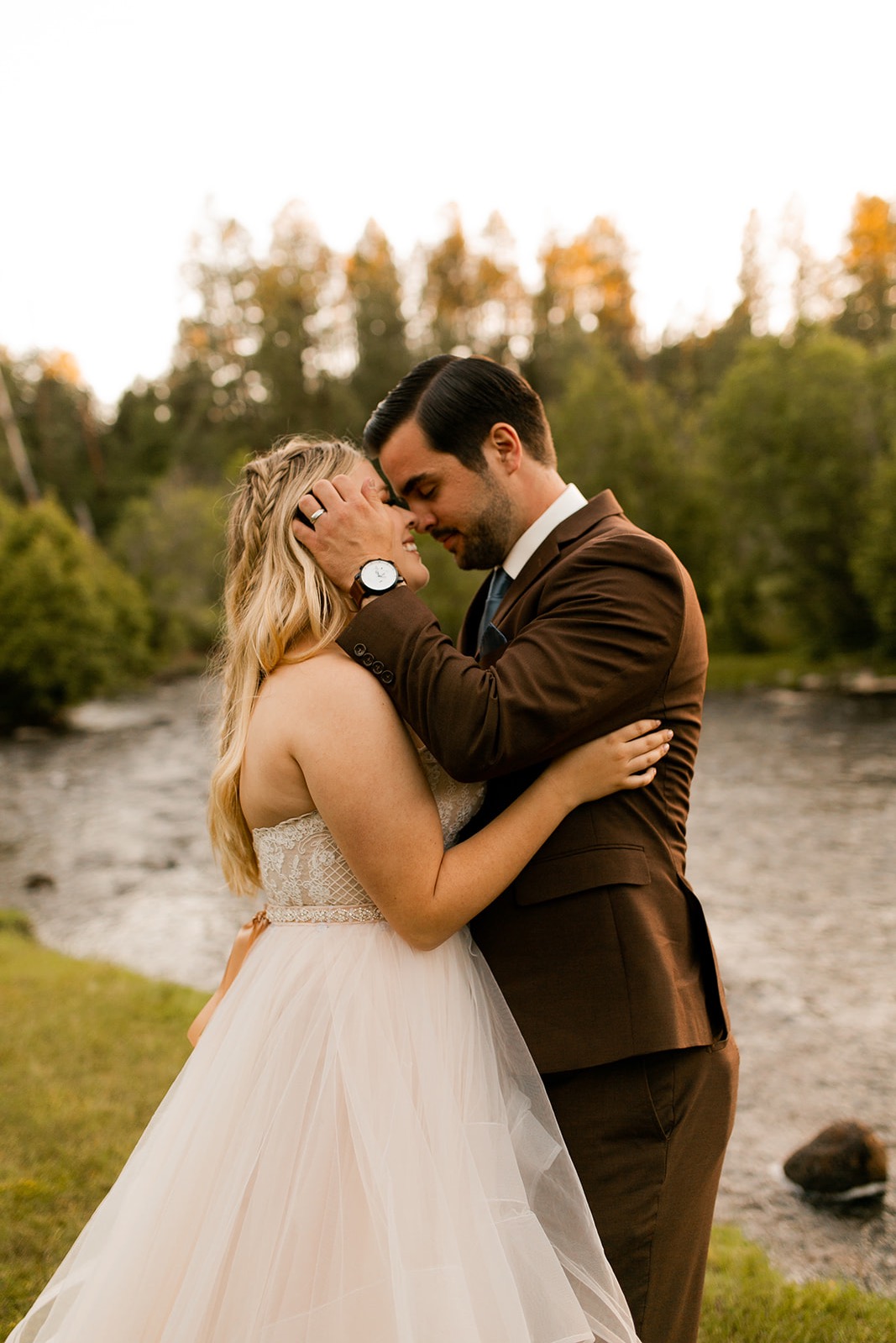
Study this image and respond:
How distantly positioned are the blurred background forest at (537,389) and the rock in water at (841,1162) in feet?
52.3

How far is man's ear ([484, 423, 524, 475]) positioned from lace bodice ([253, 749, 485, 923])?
36.4 inches

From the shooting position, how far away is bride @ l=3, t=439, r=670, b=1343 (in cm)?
215

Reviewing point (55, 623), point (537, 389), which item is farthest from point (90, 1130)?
point (537, 389)

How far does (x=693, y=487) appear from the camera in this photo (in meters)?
33.2

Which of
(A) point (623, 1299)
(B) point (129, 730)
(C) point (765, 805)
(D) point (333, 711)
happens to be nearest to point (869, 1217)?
(A) point (623, 1299)

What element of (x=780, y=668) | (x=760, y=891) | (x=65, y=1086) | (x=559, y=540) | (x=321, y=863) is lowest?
(x=780, y=668)

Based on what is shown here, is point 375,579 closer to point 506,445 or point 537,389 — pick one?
point 506,445

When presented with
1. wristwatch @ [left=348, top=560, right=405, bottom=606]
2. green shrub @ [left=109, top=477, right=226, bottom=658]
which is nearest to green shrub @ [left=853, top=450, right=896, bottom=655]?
green shrub @ [left=109, top=477, right=226, bottom=658]

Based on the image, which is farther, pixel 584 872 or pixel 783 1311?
pixel 783 1311

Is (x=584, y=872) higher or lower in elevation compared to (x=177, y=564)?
higher

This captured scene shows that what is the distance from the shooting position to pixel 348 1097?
2.27 meters

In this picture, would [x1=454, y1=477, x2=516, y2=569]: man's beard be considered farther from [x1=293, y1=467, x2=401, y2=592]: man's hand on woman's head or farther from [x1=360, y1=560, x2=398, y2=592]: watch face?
[x1=360, y1=560, x2=398, y2=592]: watch face

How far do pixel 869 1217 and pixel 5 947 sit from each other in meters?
7.66

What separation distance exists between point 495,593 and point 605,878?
3.41ft
